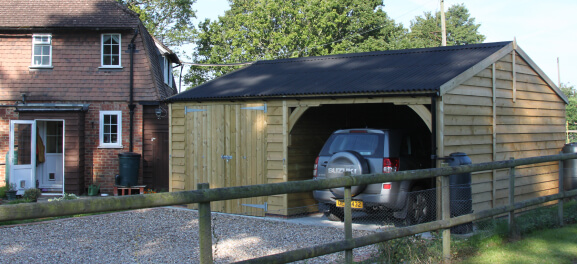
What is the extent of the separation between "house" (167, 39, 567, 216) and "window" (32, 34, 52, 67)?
754cm

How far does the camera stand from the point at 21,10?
19.4 metres

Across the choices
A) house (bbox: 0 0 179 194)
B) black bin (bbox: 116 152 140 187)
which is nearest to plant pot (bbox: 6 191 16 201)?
house (bbox: 0 0 179 194)

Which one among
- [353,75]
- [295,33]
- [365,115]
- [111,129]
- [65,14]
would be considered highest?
[295,33]

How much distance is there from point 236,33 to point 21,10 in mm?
17760

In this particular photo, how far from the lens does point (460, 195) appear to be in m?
8.75

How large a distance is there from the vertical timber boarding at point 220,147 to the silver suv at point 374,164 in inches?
72.4

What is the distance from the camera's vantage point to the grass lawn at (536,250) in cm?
641

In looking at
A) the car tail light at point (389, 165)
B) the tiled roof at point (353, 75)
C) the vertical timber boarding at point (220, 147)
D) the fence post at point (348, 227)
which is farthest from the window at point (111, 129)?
the fence post at point (348, 227)

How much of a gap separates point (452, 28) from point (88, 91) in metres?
46.0

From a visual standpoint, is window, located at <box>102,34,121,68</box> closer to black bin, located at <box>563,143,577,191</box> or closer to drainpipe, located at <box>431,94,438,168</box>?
drainpipe, located at <box>431,94,438,168</box>

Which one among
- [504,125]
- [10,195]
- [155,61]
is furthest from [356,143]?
[155,61]

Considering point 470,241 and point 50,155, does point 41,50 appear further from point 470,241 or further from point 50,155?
point 470,241

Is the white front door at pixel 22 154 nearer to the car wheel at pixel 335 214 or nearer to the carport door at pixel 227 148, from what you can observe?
the carport door at pixel 227 148

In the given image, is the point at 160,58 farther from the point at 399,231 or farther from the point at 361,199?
the point at 399,231
